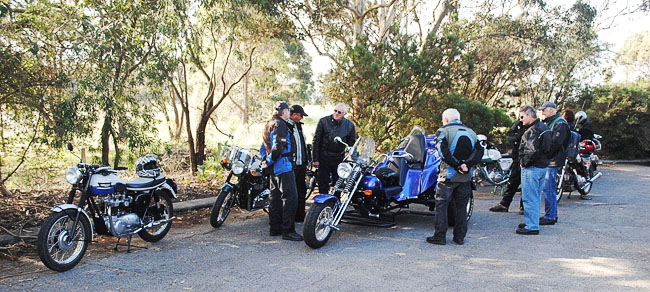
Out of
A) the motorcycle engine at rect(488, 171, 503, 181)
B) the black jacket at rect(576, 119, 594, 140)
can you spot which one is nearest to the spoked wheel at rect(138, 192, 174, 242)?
the motorcycle engine at rect(488, 171, 503, 181)

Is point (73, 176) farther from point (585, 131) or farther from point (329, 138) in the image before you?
point (585, 131)

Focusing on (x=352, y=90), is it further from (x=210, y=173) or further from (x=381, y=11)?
(x=381, y=11)

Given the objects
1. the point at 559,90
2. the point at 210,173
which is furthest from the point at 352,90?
the point at 559,90

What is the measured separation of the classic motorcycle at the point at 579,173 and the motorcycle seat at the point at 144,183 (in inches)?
277

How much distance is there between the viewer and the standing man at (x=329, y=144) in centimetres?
733

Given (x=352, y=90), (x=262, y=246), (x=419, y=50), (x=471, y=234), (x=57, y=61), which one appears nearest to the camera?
(x=262, y=246)

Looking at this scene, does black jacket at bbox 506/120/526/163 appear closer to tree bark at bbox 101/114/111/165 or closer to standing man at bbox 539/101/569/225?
standing man at bbox 539/101/569/225

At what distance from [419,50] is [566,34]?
38.3 feet

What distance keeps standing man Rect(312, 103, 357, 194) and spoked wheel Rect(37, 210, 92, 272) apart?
3482 mm

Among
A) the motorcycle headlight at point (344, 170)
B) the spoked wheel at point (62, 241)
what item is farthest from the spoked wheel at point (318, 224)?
the spoked wheel at point (62, 241)

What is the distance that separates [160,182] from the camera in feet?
19.5

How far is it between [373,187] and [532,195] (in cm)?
227

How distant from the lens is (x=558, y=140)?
6.78 meters

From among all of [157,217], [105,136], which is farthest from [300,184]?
[105,136]
